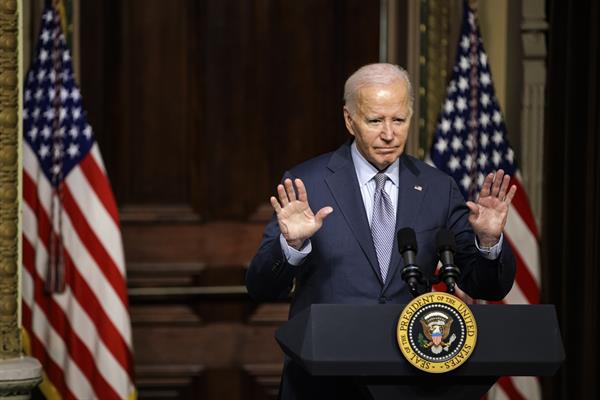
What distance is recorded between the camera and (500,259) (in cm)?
309

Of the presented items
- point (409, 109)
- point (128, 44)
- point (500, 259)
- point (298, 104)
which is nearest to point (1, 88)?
point (128, 44)

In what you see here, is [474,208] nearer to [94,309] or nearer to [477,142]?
[477,142]

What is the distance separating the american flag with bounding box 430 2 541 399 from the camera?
5.30 m

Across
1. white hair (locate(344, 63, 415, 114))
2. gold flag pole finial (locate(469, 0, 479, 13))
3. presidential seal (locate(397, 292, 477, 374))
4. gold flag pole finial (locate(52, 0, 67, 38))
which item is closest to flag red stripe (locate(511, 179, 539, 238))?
gold flag pole finial (locate(469, 0, 479, 13))

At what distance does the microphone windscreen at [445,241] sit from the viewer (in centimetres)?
291

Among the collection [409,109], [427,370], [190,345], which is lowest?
[190,345]

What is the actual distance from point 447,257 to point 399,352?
0.29 m

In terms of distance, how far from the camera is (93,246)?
506cm

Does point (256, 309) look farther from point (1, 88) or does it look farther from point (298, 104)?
point (1, 88)

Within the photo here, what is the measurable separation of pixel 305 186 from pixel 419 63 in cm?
230

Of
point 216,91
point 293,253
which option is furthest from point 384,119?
point 216,91

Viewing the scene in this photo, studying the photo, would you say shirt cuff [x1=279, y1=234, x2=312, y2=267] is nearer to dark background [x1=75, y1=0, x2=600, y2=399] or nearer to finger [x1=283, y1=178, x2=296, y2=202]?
finger [x1=283, y1=178, x2=296, y2=202]

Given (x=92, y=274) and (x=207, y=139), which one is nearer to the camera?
(x=92, y=274)

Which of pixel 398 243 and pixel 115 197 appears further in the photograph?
pixel 115 197
